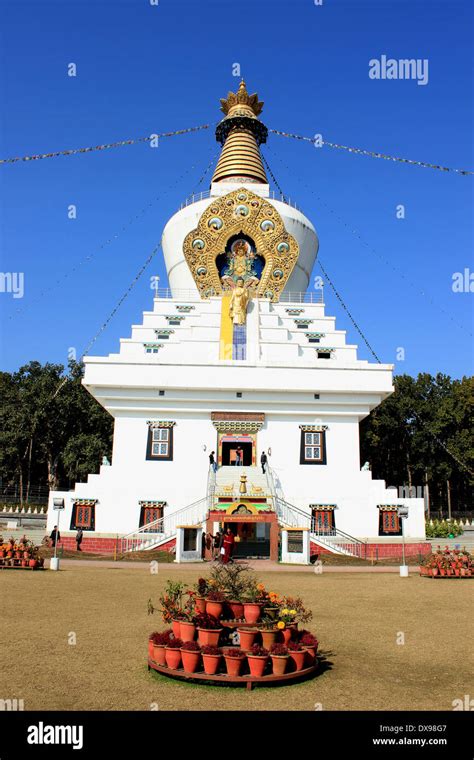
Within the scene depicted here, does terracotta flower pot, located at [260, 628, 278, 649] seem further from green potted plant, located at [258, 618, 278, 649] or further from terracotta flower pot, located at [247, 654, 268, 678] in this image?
terracotta flower pot, located at [247, 654, 268, 678]

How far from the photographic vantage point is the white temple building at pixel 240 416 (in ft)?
85.8

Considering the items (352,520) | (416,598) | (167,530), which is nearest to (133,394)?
(167,530)

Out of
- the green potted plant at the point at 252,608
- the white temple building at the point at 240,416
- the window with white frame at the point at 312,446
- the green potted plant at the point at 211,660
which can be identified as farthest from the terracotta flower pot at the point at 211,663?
the window with white frame at the point at 312,446

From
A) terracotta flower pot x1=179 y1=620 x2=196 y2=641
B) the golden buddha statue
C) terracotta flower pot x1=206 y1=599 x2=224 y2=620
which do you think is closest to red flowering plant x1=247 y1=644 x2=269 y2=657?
terracotta flower pot x1=179 y1=620 x2=196 y2=641

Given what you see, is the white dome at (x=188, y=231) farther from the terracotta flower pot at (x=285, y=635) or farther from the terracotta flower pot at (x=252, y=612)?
the terracotta flower pot at (x=285, y=635)

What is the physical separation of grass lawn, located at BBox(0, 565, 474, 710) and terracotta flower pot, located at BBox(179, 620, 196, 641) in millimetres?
557

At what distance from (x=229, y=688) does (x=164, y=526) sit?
19.5 m

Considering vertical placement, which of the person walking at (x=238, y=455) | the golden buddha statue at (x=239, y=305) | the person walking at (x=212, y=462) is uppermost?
the golden buddha statue at (x=239, y=305)

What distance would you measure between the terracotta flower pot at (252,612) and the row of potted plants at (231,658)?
86cm

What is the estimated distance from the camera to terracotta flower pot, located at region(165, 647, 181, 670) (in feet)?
24.3

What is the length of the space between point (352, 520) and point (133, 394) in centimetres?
1200

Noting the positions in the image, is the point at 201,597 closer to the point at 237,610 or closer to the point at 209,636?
the point at 237,610
